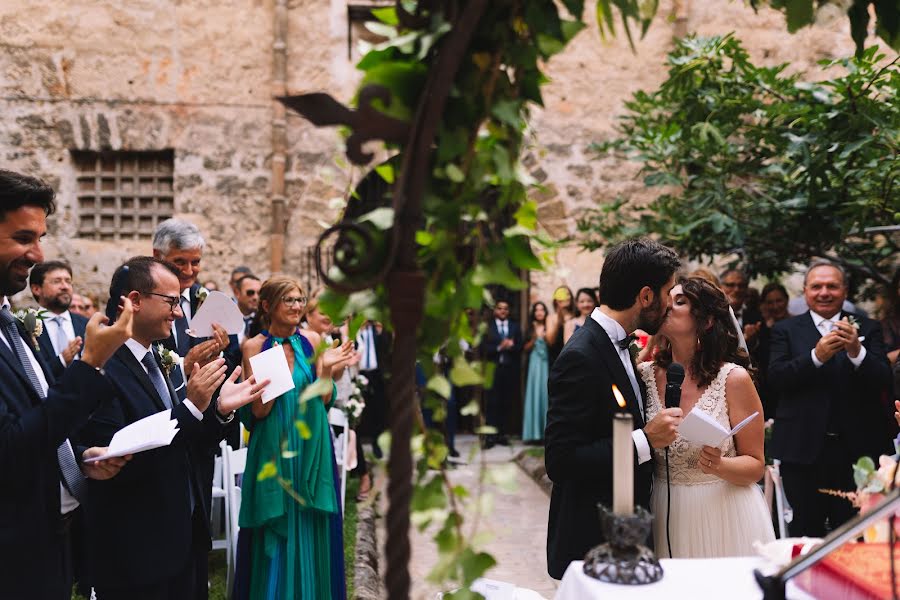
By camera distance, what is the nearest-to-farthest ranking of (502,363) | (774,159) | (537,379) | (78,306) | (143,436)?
(143,436), (774,159), (78,306), (537,379), (502,363)

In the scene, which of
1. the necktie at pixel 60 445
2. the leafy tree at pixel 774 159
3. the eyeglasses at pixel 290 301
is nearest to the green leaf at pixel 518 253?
the necktie at pixel 60 445

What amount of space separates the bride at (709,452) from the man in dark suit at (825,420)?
5.83 feet

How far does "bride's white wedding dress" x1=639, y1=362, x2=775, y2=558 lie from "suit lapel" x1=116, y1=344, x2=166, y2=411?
1880mm

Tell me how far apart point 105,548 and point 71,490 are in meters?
0.29

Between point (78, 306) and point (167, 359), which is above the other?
point (78, 306)

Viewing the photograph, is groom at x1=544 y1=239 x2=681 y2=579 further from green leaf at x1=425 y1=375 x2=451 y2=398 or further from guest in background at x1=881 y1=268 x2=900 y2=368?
guest in background at x1=881 y1=268 x2=900 y2=368

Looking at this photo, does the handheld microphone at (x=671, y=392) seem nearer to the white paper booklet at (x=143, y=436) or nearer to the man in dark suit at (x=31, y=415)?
the white paper booklet at (x=143, y=436)

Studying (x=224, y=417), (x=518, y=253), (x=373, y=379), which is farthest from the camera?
(x=373, y=379)

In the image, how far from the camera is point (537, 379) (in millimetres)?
9344

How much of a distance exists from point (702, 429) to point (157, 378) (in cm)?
203

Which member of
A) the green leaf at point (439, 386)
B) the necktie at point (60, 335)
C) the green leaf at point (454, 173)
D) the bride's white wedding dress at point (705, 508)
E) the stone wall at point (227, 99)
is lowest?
the bride's white wedding dress at point (705, 508)

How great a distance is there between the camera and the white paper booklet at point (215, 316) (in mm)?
3621

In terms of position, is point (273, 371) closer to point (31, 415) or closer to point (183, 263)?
point (183, 263)

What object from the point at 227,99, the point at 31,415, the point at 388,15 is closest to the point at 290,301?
the point at 31,415
